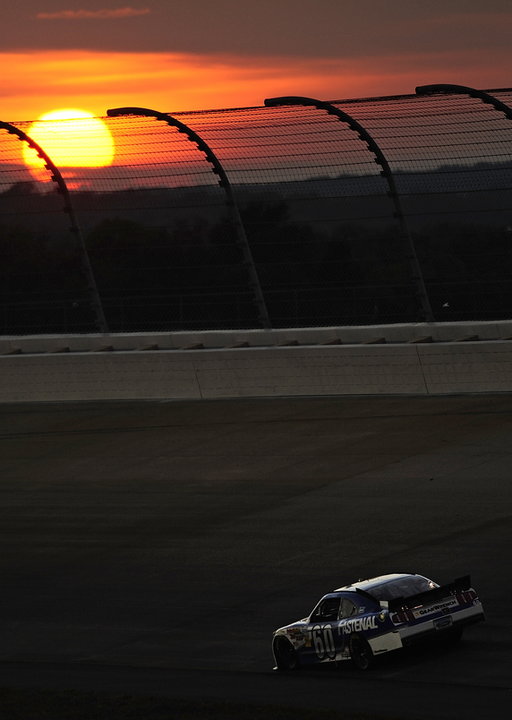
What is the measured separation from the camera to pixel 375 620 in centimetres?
1479

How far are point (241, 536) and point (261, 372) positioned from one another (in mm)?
10157

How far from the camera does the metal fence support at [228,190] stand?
102 feet

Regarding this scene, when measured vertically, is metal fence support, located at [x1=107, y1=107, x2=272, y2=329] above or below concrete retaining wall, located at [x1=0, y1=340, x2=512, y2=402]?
above

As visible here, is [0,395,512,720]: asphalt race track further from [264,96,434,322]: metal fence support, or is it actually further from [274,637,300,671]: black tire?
[264,96,434,322]: metal fence support

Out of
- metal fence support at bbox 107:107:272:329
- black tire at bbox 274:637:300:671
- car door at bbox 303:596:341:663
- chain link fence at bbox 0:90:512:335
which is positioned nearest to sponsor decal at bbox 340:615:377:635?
car door at bbox 303:596:341:663

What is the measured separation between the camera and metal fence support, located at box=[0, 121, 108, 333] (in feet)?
108

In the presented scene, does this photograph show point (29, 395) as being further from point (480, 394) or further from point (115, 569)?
point (115, 569)

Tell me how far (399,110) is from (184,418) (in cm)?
775

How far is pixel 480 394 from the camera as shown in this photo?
29.2 m

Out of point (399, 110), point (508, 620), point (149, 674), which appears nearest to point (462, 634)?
point (508, 620)

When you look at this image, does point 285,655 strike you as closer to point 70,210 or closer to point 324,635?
point 324,635

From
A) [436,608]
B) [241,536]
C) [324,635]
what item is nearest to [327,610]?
[324,635]

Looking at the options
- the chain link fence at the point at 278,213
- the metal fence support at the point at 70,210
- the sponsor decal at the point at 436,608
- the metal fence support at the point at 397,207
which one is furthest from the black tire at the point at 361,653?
the metal fence support at the point at 70,210

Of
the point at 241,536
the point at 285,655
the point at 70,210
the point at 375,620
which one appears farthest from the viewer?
the point at 70,210
